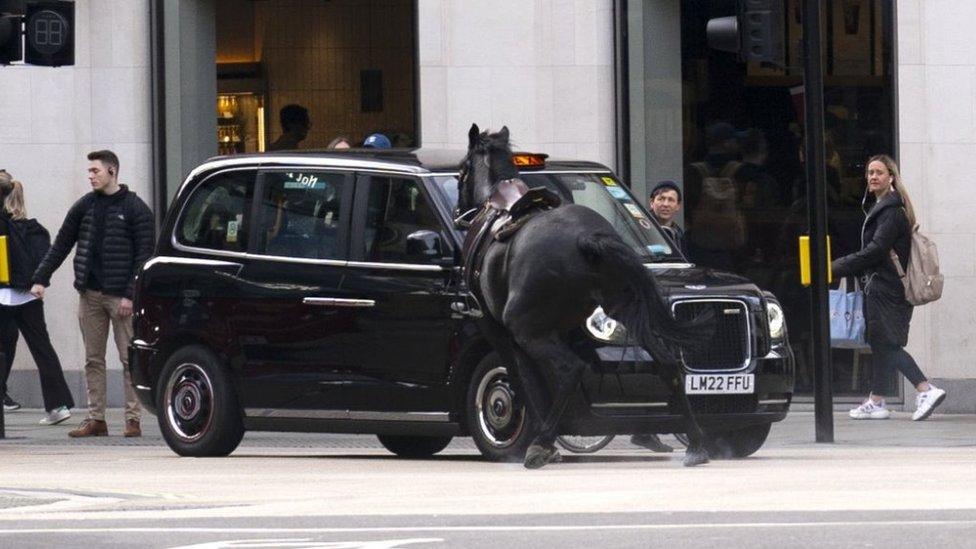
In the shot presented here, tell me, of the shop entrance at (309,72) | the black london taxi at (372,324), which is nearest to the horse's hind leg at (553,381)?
the black london taxi at (372,324)

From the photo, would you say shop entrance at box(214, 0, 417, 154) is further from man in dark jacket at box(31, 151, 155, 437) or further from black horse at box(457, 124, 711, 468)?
black horse at box(457, 124, 711, 468)

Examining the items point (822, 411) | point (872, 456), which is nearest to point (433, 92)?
point (822, 411)

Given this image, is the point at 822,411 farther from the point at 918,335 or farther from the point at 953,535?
the point at 953,535

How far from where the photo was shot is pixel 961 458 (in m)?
12.8

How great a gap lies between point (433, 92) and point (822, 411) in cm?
567

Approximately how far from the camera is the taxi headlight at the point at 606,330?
12391 mm

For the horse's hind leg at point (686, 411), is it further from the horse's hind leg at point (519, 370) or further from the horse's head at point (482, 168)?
the horse's head at point (482, 168)

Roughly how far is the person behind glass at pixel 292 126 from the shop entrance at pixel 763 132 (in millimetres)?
2997

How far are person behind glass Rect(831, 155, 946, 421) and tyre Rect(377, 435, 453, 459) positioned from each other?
12.9 ft

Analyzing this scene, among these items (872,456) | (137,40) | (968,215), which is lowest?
(872,456)

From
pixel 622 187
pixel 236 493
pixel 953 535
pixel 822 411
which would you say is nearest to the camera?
pixel 953 535

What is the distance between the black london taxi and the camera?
12.7 metres

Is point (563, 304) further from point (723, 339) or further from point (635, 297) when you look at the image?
point (723, 339)

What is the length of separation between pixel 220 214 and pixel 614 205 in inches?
92.7
